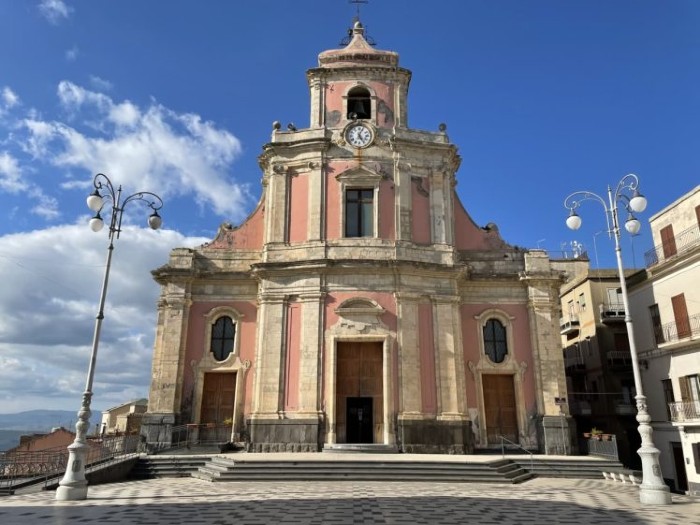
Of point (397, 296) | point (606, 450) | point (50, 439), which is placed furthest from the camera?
point (50, 439)

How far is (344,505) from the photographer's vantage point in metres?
11.7

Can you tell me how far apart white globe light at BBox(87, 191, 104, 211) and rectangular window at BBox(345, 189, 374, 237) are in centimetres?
1074

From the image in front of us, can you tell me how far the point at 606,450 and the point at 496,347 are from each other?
5.54 m

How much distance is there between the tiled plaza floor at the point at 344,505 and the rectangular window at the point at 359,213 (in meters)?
10.7

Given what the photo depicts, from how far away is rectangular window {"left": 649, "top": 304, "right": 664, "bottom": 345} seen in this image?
2474cm

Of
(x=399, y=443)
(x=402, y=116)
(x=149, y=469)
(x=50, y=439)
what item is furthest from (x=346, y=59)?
(x=50, y=439)

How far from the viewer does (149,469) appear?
1769cm

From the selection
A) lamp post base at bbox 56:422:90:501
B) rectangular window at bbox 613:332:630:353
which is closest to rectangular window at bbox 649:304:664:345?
rectangular window at bbox 613:332:630:353

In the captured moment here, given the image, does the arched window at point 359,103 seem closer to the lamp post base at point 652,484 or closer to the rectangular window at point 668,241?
the rectangular window at point 668,241

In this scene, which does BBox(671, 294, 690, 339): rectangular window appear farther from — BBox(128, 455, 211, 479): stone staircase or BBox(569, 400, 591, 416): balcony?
BBox(128, 455, 211, 479): stone staircase

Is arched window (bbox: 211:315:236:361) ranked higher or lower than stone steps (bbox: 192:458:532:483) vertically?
higher

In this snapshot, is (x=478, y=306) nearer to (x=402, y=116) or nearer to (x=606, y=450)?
(x=606, y=450)

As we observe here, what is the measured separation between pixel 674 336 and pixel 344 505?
18811 mm

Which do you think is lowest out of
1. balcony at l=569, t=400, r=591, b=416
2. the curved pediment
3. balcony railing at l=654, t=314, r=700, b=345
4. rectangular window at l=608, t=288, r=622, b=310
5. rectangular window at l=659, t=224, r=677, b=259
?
balcony at l=569, t=400, r=591, b=416
